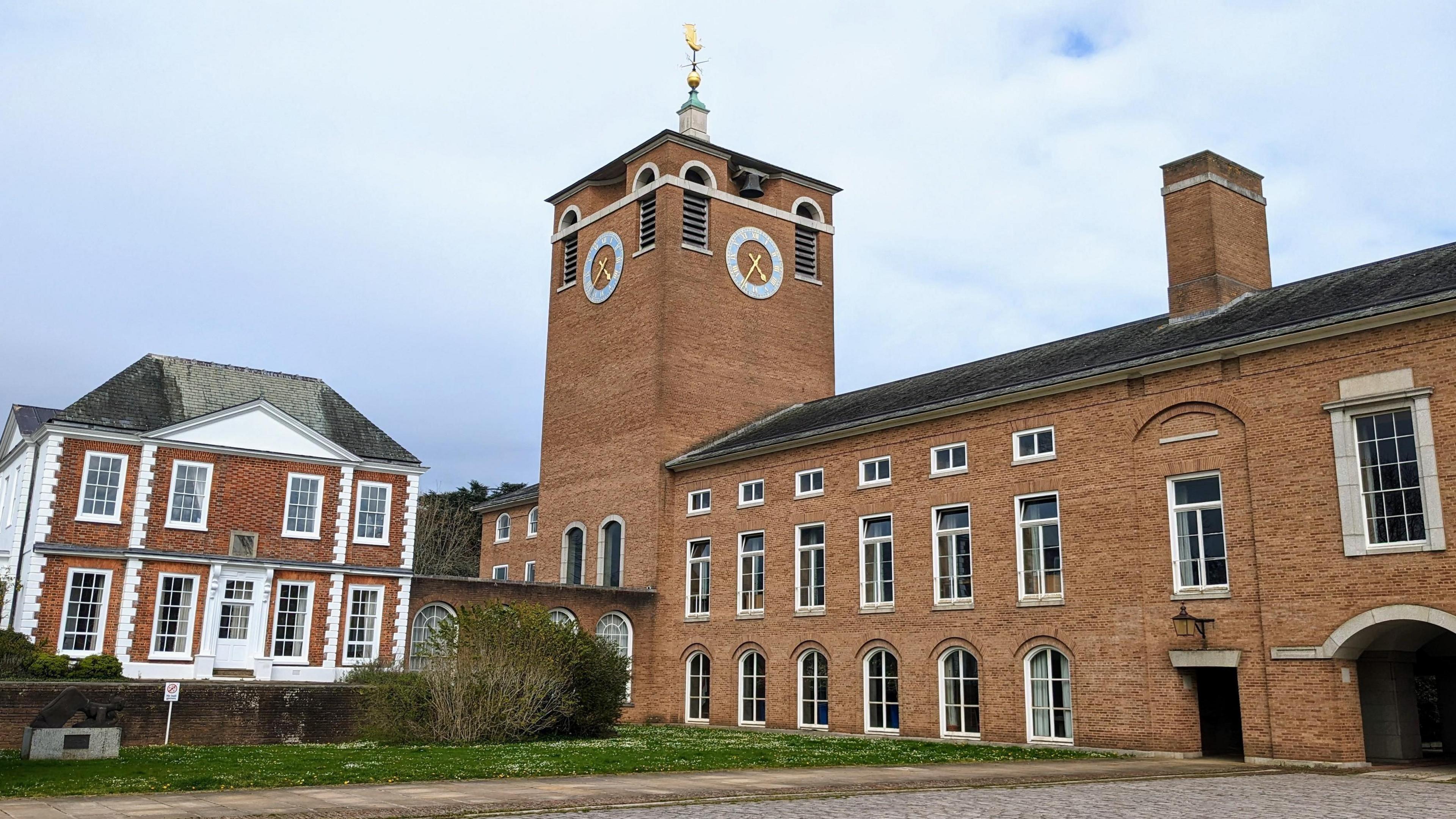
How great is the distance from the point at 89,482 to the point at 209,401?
11.8 ft

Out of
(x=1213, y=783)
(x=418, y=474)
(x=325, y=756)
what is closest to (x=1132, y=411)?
(x=1213, y=783)

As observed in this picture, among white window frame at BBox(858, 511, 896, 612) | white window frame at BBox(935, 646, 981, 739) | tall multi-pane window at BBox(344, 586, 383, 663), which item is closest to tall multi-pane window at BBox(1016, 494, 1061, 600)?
white window frame at BBox(935, 646, 981, 739)

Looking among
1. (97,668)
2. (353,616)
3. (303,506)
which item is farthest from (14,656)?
(353,616)

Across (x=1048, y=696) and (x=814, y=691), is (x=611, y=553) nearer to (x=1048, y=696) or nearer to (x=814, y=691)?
(x=814, y=691)

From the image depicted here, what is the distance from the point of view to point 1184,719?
22188 millimetres

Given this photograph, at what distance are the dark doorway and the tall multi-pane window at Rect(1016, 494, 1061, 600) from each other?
3228mm

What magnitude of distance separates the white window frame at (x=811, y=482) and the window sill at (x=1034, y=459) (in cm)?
591

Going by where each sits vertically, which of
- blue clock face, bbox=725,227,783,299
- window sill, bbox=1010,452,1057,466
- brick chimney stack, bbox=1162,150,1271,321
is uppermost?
blue clock face, bbox=725,227,783,299

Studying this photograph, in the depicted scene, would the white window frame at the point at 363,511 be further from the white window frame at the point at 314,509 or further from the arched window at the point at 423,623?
the arched window at the point at 423,623

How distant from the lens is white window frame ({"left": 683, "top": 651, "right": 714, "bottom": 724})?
33125mm

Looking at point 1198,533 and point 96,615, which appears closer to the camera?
point 1198,533

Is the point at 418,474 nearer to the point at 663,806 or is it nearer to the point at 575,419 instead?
the point at 575,419

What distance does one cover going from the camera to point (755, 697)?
31.9 meters

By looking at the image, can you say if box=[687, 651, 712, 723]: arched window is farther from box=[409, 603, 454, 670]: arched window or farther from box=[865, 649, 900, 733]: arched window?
box=[409, 603, 454, 670]: arched window
